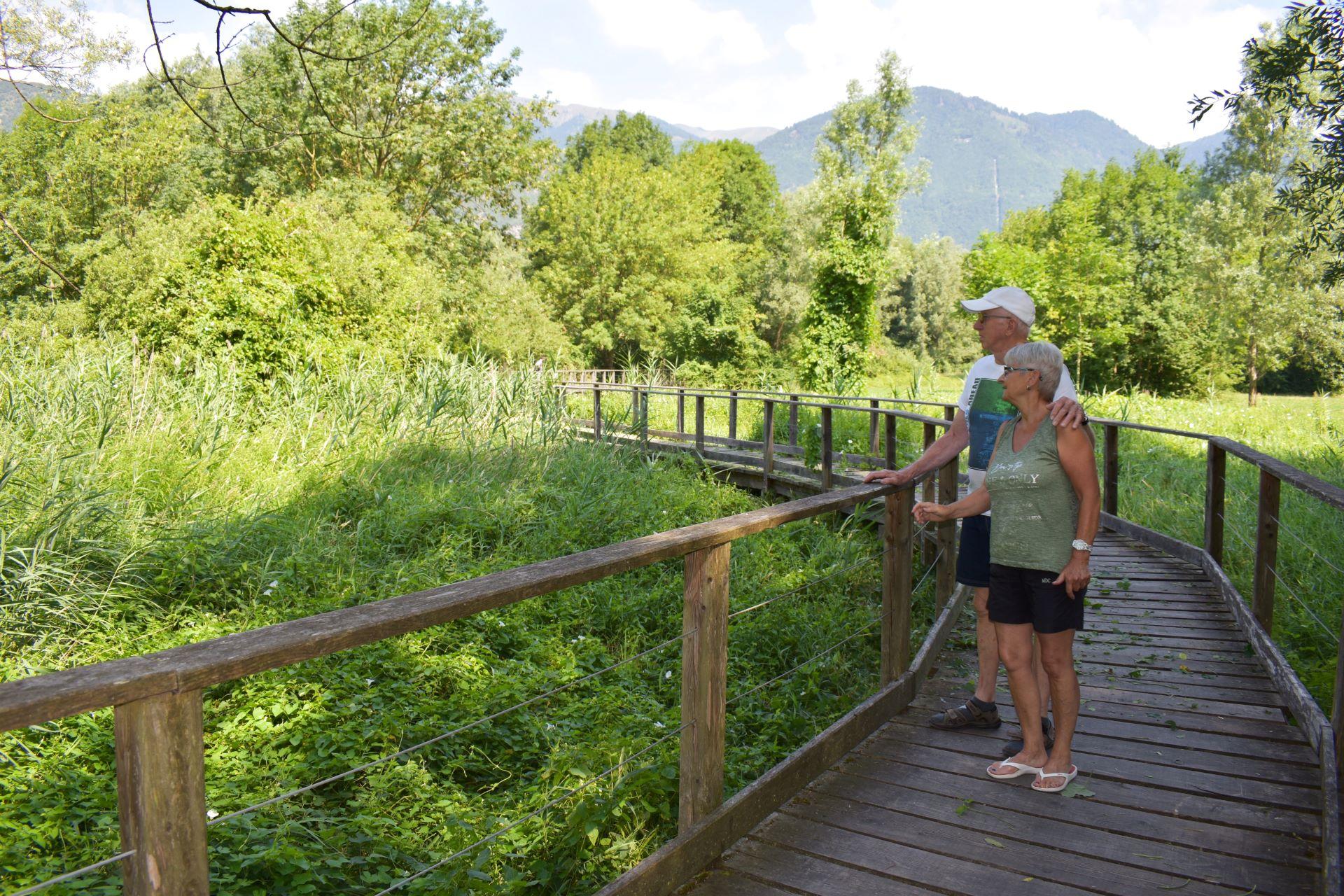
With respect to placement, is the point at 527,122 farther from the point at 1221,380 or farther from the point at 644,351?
the point at 1221,380

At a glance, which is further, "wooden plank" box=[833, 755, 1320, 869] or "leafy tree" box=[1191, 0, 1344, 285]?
"leafy tree" box=[1191, 0, 1344, 285]

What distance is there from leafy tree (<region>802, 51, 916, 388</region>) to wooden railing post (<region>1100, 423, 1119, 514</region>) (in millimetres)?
21155

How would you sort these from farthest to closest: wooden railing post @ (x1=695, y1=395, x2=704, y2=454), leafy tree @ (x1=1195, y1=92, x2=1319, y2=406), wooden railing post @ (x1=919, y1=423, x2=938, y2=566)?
leafy tree @ (x1=1195, y1=92, x2=1319, y2=406) → wooden railing post @ (x1=695, y1=395, x2=704, y2=454) → wooden railing post @ (x1=919, y1=423, x2=938, y2=566)

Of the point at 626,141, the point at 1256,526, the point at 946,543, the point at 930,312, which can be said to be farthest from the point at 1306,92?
the point at 626,141

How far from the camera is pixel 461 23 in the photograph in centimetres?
3019

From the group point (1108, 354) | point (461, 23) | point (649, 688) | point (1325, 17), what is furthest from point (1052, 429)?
point (1108, 354)

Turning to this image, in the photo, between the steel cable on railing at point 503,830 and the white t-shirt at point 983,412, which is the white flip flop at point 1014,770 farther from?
the steel cable on railing at point 503,830

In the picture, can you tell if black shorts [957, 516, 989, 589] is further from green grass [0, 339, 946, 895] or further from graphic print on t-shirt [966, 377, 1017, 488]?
green grass [0, 339, 946, 895]

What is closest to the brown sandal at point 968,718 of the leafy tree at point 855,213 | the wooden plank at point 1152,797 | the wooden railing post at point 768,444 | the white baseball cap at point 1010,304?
the wooden plank at point 1152,797

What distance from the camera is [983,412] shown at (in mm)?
3834

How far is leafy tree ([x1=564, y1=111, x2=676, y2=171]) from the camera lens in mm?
55875

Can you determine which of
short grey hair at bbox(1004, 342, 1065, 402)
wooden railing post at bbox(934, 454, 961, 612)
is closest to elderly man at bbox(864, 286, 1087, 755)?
short grey hair at bbox(1004, 342, 1065, 402)

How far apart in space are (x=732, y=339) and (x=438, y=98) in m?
14.7

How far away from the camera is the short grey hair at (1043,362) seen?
3.21 metres
